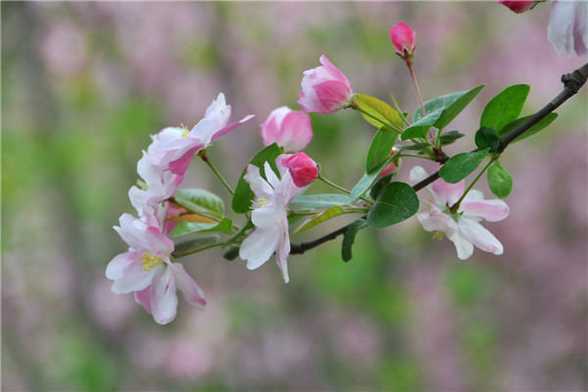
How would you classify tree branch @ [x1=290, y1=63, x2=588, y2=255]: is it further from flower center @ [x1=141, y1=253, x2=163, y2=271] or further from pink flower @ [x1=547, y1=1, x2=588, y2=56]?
flower center @ [x1=141, y1=253, x2=163, y2=271]

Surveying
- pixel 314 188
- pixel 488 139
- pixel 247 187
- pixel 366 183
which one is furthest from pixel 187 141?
pixel 314 188

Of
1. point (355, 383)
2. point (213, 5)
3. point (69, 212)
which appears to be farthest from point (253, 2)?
point (355, 383)

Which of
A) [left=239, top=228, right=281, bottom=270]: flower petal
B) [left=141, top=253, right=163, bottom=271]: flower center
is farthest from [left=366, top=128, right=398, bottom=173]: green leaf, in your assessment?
[left=141, top=253, right=163, bottom=271]: flower center

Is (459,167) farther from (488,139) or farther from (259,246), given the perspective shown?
(259,246)

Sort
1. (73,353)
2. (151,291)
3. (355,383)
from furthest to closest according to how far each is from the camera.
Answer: (73,353) < (355,383) < (151,291)

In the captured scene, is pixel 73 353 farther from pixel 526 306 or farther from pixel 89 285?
pixel 526 306
